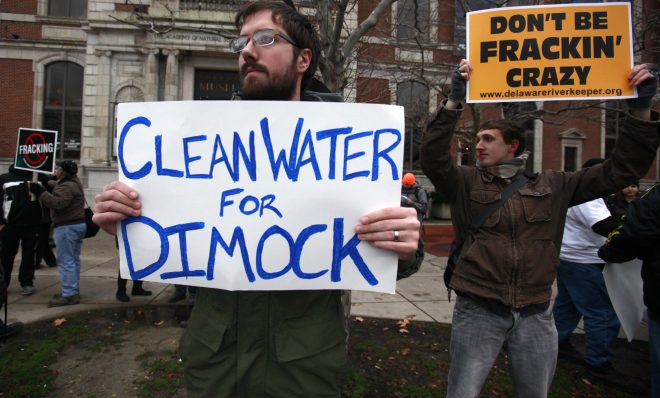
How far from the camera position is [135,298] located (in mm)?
Answer: 5254

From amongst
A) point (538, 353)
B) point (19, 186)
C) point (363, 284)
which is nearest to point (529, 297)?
point (538, 353)

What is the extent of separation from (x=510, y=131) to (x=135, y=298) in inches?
196

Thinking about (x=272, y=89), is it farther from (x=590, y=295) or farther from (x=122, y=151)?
(x=590, y=295)

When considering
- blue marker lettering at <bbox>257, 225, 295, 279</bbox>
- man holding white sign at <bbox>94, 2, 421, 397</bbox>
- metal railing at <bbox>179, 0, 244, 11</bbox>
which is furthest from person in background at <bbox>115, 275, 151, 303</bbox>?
metal railing at <bbox>179, 0, 244, 11</bbox>

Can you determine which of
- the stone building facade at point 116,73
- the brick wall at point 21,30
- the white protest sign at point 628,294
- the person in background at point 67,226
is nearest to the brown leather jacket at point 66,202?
the person in background at point 67,226

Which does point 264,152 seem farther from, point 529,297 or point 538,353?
point 538,353

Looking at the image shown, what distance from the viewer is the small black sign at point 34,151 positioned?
5180 mm

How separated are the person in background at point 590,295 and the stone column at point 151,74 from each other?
45.6 ft

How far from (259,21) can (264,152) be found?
0.50 meters

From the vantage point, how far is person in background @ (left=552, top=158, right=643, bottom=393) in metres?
3.50

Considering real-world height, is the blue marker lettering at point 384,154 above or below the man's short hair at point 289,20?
below

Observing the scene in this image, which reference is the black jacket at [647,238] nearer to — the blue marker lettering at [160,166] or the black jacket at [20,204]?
the blue marker lettering at [160,166]

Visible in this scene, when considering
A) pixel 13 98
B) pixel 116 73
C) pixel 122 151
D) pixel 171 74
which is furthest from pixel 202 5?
pixel 122 151

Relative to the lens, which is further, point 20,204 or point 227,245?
point 20,204
